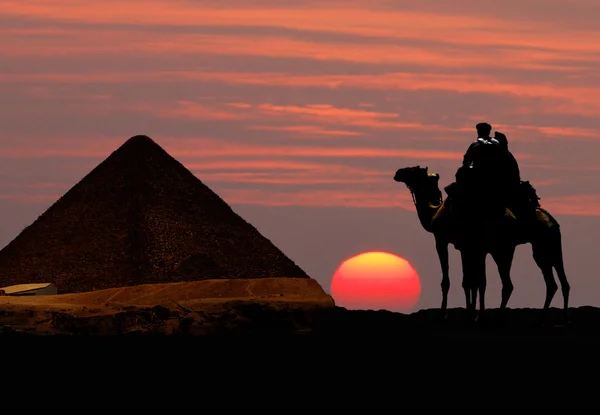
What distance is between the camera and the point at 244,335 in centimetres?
3250

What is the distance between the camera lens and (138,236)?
49531mm

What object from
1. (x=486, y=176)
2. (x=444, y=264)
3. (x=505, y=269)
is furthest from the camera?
(x=444, y=264)

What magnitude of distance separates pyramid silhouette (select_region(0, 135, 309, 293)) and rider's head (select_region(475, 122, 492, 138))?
62.8 ft

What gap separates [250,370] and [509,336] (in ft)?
17.6

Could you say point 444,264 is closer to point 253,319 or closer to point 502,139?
point 502,139

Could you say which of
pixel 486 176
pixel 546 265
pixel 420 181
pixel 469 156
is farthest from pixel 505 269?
pixel 420 181

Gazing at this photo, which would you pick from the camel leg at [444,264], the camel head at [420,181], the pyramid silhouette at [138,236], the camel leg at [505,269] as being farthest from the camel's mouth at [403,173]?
the pyramid silhouette at [138,236]

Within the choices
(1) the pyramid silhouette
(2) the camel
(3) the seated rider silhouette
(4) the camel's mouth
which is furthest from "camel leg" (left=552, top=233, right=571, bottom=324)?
(1) the pyramid silhouette

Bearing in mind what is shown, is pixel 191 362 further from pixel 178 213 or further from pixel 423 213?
pixel 178 213

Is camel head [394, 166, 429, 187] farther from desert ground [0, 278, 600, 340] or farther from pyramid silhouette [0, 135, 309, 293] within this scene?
pyramid silhouette [0, 135, 309, 293]

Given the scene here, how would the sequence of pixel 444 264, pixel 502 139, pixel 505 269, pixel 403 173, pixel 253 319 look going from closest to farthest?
1. pixel 502 139
2. pixel 505 269
3. pixel 444 264
4. pixel 403 173
5. pixel 253 319

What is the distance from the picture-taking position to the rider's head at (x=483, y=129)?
29.9m

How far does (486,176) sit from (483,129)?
845mm

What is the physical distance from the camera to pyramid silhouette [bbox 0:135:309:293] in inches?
1903
